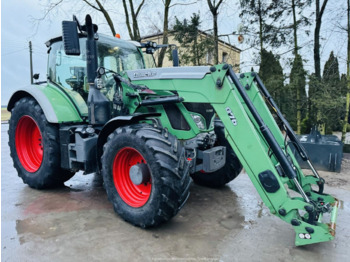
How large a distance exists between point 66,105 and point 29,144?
1.25 m

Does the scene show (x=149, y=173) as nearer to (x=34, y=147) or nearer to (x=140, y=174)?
(x=140, y=174)

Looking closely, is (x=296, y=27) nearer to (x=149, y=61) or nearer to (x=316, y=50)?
(x=316, y=50)

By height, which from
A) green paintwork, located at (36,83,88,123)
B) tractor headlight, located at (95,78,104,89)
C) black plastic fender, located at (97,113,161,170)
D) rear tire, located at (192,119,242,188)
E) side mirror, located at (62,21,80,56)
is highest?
side mirror, located at (62,21,80,56)

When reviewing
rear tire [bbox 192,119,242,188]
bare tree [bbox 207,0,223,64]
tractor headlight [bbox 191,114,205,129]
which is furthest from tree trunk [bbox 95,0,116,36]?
tractor headlight [bbox 191,114,205,129]

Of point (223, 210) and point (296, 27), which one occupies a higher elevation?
point (296, 27)

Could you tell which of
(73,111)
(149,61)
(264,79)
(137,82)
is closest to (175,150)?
(137,82)

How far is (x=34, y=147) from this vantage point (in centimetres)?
460

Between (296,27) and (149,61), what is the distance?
5.64m

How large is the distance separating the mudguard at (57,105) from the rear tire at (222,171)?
1958 mm

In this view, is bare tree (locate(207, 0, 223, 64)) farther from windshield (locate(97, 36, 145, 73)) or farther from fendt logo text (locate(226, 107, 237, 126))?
fendt logo text (locate(226, 107, 237, 126))

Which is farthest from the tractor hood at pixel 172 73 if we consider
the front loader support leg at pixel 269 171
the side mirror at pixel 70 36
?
the side mirror at pixel 70 36

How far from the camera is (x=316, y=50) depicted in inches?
332

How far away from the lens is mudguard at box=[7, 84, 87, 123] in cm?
373

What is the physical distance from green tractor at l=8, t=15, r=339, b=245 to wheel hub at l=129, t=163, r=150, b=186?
0.01 metres
